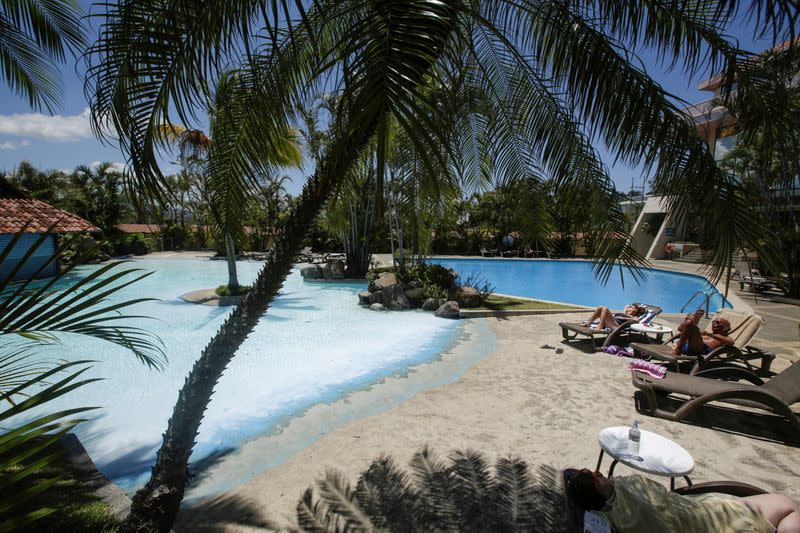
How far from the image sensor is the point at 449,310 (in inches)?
448

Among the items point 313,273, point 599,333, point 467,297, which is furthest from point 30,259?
point 599,333

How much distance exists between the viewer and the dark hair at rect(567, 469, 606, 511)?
102 inches

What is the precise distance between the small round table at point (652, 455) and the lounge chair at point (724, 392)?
1.49 m

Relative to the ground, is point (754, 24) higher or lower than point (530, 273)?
higher

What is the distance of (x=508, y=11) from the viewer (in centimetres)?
373

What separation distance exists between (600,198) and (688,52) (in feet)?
3.92

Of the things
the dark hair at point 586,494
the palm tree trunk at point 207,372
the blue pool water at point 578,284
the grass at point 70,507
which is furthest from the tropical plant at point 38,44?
the blue pool water at point 578,284

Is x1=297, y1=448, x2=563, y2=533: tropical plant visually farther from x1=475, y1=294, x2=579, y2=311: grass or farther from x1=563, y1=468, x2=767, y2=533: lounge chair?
x1=475, y1=294, x2=579, y2=311: grass

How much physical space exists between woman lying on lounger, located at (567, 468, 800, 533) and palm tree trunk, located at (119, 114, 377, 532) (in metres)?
2.53

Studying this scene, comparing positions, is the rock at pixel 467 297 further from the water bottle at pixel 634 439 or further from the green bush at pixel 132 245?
the green bush at pixel 132 245

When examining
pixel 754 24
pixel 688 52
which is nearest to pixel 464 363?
pixel 688 52

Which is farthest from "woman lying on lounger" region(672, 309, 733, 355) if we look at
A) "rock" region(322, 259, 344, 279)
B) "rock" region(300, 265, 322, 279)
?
"rock" region(300, 265, 322, 279)

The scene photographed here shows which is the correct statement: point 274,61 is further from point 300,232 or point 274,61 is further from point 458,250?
point 458,250

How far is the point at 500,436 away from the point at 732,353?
4.18 metres
